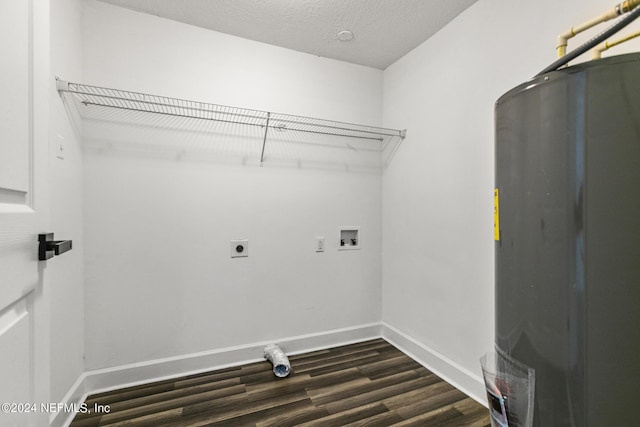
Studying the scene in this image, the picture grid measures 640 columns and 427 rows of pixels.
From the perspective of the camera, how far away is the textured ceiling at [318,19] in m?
1.60

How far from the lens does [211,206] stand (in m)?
1.85

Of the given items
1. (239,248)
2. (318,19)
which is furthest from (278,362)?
(318,19)

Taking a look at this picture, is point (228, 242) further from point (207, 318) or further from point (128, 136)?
point (128, 136)

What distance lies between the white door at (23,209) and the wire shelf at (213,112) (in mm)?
837

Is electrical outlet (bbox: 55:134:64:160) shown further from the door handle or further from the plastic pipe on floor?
the plastic pipe on floor

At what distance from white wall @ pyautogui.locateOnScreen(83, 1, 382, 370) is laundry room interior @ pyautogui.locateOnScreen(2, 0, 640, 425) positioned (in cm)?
1

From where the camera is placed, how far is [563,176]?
61 cm

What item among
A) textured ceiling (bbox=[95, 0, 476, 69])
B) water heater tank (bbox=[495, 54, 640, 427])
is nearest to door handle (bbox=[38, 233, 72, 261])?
water heater tank (bbox=[495, 54, 640, 427])

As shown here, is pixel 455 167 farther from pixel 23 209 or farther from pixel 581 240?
pixel 23 209

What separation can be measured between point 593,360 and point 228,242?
1.82m

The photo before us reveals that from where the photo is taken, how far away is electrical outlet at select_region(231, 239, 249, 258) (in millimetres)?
1906

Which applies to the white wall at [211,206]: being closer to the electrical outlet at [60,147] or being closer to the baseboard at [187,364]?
the baseboard at [187,364]

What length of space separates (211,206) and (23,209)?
3.92 ft

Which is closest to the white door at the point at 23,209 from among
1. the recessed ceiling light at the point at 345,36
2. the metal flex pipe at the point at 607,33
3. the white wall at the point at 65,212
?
the white wall at the point at 65,212
